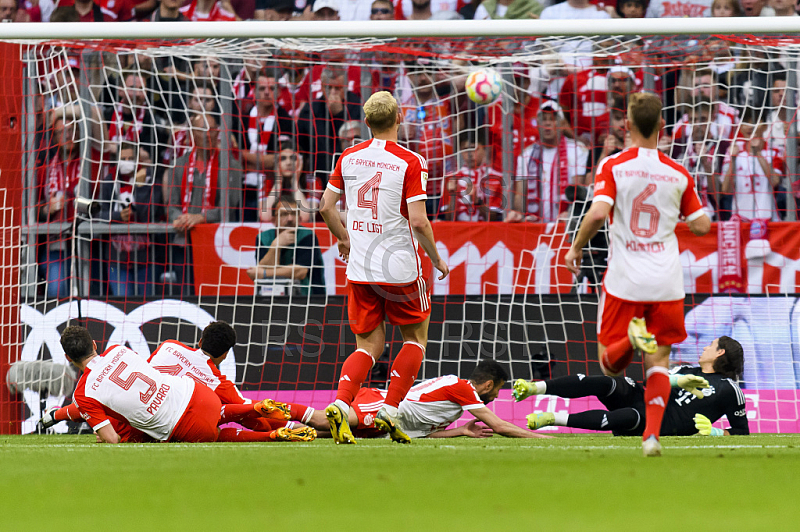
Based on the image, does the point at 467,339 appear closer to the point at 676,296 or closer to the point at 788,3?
the point at 676,296

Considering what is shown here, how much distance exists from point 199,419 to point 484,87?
4135mm

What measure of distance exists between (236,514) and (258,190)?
7235 mm

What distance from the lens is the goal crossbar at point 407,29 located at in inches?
271

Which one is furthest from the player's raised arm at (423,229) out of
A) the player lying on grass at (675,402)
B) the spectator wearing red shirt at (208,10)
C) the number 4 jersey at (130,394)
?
the spectator wearing red shirt at (208,10)

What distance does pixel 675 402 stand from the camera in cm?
750

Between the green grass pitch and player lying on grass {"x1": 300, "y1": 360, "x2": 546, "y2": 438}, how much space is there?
198 centimetres

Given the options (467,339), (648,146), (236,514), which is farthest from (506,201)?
(236,514)

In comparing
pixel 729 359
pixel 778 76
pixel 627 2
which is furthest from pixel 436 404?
pixel 627 2

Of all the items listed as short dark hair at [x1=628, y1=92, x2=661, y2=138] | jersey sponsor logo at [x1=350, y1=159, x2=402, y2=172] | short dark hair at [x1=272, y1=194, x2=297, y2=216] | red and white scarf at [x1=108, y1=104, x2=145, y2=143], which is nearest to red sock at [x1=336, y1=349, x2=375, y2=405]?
jersey sponsor logo at [x1=350, y1=159, x2=402, y2=172]

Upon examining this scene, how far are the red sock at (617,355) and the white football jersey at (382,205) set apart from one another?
4.25ft

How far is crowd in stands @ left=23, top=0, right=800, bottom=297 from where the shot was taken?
9.29 metres

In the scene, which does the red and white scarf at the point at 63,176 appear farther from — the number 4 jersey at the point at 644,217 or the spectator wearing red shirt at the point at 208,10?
the number 4 jersey at the point at 644,217

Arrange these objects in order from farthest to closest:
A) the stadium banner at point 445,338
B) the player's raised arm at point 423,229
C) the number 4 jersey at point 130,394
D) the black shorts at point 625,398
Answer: the stadium banner at point 445,338
the black shorts at point 625,398
the number 4 jersey at point 130,394
the player's raised arm at point 423,229

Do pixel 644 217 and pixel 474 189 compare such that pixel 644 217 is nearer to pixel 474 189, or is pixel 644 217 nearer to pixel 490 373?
pixel 490 373
